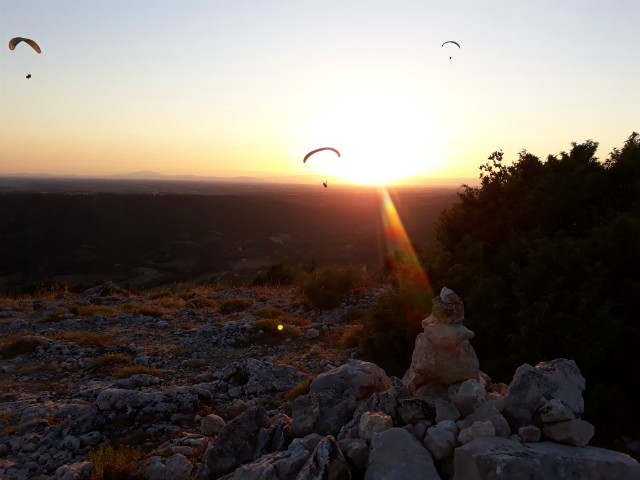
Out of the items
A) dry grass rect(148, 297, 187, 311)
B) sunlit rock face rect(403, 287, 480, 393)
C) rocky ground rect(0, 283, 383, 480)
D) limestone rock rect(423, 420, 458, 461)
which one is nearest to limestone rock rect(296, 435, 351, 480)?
limestone rock rect(423, 420, 458, 461)

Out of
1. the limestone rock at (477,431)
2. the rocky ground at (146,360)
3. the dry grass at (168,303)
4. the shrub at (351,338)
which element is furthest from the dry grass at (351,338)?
the dry grass at (168,303)

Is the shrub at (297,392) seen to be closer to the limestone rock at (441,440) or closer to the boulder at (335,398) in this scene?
the boulder at (335,398)

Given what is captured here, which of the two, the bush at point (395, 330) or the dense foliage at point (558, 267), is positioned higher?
the dense foliage at point (558, 267)

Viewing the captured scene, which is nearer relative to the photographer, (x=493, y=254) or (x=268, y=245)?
(x=493, y=254)

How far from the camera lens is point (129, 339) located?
535 inches

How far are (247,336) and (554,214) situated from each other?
8.45m

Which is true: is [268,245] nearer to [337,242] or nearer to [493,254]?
[337,242]

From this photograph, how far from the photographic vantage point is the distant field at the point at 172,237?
52.0 meters

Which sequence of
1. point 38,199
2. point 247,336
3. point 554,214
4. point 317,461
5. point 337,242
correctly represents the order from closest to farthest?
point 317,461, point 554,214, point 247,336, point 337,242, point 38,199

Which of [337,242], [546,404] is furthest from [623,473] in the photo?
[337,242]

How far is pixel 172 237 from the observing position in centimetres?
7025

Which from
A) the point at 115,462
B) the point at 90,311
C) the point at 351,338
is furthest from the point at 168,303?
the point at 115,462

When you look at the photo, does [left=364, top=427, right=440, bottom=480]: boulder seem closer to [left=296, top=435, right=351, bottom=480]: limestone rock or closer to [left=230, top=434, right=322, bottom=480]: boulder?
[left=296, top=435, right=351, bottom=480]: limestone rock

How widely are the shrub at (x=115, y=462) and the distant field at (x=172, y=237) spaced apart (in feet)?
120
